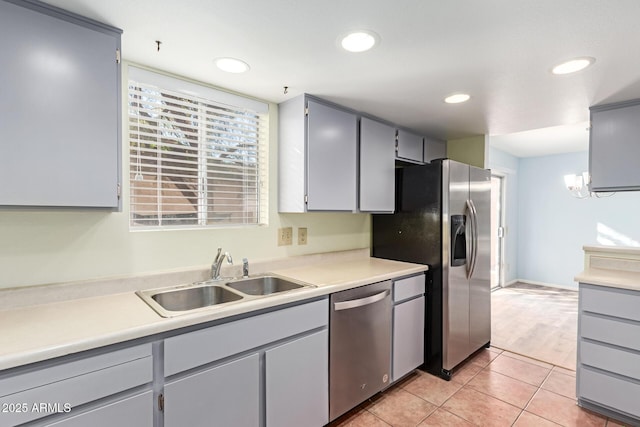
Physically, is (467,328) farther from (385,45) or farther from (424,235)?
(385,45)

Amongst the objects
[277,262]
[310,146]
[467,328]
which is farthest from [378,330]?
[310,146]

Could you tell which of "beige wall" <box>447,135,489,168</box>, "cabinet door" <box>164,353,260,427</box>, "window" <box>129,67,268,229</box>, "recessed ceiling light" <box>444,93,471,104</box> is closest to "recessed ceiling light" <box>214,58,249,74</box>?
"window" <box>129,67,268,229</box>

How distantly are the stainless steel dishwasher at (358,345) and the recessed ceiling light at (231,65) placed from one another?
56.6 inches

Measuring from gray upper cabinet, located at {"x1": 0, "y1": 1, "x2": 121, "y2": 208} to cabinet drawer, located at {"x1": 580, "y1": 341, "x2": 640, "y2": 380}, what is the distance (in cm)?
302

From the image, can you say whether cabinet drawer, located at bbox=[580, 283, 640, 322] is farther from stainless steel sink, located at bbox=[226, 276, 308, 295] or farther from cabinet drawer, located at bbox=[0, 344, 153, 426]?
cabinet drawer, located at bbox=[0, 344, 153, 426]

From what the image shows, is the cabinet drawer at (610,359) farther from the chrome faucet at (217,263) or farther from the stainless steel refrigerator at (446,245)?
the chrome faucet at (217,263)

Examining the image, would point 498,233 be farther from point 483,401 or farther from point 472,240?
point 483,401

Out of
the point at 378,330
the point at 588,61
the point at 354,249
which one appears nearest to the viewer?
the point at 588,61

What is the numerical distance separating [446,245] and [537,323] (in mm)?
2307

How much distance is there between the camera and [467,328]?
8.98 feet

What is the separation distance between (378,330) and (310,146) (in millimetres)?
1371

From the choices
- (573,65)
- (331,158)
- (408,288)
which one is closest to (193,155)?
(331,158)

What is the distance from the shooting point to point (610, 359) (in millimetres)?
2072

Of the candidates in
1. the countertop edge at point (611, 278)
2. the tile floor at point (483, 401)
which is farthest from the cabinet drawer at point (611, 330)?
the tile floor at point (483, 401)
